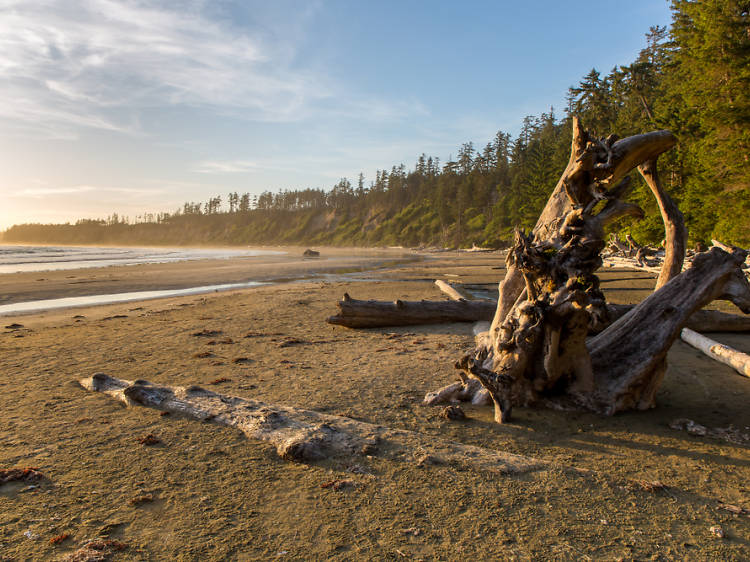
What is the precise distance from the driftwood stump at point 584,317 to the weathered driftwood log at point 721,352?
53.9 inches

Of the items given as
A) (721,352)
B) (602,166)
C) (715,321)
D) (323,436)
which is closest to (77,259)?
(323,436)

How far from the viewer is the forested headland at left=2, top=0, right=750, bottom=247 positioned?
21.1m

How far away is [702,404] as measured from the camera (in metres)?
4.69

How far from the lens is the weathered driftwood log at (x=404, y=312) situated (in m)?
9.26

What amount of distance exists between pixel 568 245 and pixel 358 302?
18.9 ft

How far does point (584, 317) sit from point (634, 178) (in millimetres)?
5278

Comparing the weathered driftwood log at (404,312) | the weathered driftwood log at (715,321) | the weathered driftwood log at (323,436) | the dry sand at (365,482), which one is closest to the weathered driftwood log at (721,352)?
the dry sand at (365,482)

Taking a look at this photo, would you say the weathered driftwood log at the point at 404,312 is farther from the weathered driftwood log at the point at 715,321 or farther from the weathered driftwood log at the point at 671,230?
the weathered driftwood log at the point at 671,230

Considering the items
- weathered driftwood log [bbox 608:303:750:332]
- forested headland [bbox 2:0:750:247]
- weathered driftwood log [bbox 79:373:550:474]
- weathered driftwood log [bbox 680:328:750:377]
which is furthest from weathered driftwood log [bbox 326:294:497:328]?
forested headland [bbox 2:0:750:247]

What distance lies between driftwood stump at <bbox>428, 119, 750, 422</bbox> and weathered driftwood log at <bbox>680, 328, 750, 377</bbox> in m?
1.37

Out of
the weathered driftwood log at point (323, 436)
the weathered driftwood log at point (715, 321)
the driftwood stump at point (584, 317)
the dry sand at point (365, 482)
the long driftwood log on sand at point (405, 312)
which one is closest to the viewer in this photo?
the dry sand at point (365, 482)

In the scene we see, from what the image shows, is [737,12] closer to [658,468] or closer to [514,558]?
[658,468]

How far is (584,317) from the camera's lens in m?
3.93

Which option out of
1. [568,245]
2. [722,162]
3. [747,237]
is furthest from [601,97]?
[568,245]
